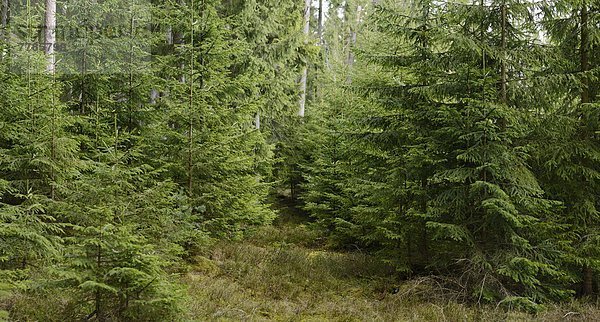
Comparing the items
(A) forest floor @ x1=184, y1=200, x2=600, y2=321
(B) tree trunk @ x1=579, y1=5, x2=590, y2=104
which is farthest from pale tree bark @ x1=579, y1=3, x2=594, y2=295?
(A) forest floor @ x1=184, y1=200, x2=600, y2=321

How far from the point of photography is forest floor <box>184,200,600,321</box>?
23.7 feet

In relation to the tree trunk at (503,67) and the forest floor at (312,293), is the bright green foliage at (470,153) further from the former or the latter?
the forest floor at (312,293)

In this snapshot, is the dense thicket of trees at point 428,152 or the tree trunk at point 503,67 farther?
the tree trunk at point 503,67

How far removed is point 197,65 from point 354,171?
18.2 feet

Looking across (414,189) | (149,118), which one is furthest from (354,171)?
(149,118)

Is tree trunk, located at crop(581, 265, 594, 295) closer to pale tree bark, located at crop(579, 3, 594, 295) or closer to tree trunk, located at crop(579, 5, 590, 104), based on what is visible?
pale tree bark, located at crop(579, 3, 594, 295)

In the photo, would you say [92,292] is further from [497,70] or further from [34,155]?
[497,70]

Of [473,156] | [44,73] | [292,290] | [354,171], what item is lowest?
[292,290]

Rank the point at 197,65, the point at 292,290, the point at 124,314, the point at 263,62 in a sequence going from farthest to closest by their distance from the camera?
the point at 263,62 → the point at 197,65 → the point at 292,290 → the point at 124,314

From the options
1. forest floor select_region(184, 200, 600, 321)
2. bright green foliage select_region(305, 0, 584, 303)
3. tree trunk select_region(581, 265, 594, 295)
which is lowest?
forest floor select_region(184, 200, 600, 321)

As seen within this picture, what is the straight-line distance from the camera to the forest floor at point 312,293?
7.22 meters

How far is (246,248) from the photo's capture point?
11.2 metres

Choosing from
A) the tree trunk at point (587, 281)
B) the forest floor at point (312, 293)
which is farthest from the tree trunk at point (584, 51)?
the forest floor at point (312, 293)

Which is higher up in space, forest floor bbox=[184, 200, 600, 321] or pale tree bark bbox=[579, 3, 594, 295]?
pale tree bark bbox=[579, 3, 594, 295]
